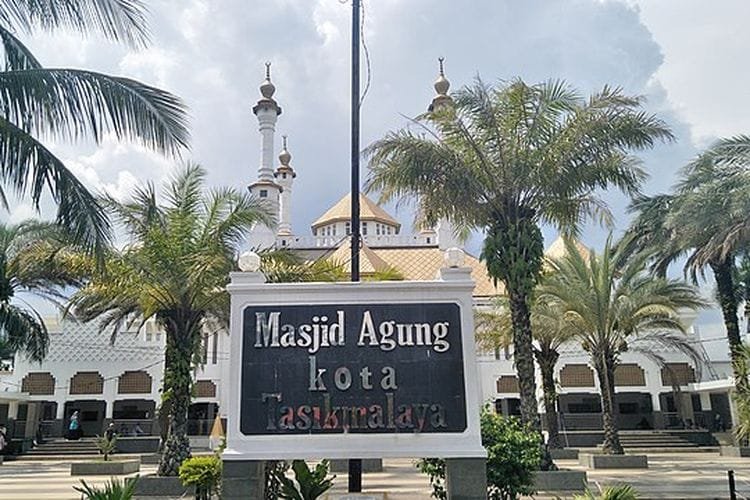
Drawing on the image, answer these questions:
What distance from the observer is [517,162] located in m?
15.3

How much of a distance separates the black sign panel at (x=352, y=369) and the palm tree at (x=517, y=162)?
22.4 feet

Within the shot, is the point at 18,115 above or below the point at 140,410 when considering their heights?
above

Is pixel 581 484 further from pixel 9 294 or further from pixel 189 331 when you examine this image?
pixel 9 294

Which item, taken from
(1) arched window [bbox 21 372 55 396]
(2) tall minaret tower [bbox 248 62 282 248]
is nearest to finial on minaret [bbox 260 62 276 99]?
(2) tall minaret tower [bbox 248 62 282 248]

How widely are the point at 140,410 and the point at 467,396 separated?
2826 cm

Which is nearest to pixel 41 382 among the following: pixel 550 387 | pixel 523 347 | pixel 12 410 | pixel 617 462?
pixel 12 410

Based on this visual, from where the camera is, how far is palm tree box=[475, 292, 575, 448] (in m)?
21.1

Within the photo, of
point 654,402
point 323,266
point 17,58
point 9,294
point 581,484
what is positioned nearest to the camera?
point 17,58

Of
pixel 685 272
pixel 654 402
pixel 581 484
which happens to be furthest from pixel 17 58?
pixel 654 402

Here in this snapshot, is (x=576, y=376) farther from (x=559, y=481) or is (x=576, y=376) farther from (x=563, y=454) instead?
(x=559, y=481)

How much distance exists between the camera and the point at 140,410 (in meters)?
33.1

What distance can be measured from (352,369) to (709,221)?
605 inches

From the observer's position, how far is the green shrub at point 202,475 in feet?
37.4

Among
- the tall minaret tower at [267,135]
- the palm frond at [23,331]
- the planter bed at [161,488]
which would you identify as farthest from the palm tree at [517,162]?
the tall minaret tower at [267,135]
